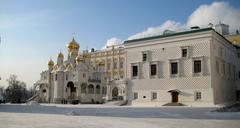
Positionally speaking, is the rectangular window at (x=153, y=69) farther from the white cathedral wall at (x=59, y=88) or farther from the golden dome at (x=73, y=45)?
the golden dome at (x=73, y=45)

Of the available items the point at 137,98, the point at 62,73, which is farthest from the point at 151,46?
the point at 62,73

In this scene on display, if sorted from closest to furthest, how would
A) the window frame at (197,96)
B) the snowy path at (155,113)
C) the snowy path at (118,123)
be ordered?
the snowy path at (118,123) → the snowy path at (155,113) → the window frame at (197,96)

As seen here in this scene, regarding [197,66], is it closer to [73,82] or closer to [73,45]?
[73,82]

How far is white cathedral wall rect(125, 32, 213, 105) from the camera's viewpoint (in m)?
31.7

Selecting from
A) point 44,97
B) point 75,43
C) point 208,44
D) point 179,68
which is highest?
point 75,43

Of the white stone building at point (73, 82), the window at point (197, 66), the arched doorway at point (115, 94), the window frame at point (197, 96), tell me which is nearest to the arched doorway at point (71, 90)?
the white stone building at point (73, 82)

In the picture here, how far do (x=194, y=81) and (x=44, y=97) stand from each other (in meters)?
35.2

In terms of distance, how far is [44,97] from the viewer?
188 ft

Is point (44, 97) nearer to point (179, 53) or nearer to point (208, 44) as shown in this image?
point (179, 53)

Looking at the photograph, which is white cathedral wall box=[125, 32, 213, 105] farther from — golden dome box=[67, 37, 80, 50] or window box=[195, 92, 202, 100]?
golden dome box=[67, 37, 80, 50]

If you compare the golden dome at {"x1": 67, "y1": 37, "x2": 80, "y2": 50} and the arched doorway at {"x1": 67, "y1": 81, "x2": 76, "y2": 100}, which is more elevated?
the golden dome at {"x1": 67, "y1": 37, "x2": 80, "y2": 50}

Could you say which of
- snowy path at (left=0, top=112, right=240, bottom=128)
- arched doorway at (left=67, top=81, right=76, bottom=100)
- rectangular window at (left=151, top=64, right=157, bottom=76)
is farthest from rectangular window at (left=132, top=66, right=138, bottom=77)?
snowy path at (left=0, top=112, right=240, bottom=128)

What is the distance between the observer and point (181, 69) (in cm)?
3322

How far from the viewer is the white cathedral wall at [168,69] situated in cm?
3173
